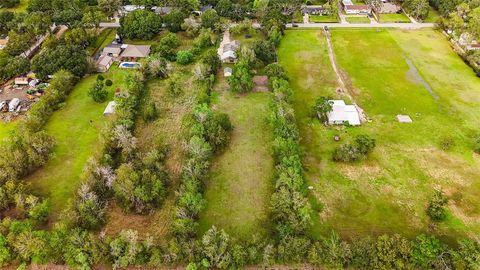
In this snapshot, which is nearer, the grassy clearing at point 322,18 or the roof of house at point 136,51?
the roof of house at point 136,51

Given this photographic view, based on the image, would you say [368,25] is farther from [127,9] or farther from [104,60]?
[104,60]

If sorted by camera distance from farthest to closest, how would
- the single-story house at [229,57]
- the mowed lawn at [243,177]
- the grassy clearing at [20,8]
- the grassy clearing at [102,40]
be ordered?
the grassy clearing at [20,8], the grassy clearing at [102,40], the single-story house at [229,57], the mowed lawn at [243,177]

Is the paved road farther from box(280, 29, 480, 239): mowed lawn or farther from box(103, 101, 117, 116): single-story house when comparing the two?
box(103, 101, 117, 116): single-story house

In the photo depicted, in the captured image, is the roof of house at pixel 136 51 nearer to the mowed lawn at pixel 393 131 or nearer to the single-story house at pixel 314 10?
the mowed lawn at pixel 393 131

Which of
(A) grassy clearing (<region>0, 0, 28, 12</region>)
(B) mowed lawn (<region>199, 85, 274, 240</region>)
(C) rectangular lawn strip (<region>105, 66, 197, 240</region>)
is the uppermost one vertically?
(B) mowed lawn (<region>199, 85, 274, 240</region>)

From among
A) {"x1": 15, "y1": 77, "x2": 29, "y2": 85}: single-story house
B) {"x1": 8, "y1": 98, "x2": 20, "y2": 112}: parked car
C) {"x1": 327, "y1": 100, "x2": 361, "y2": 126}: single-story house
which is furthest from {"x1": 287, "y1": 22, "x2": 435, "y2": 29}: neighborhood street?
{"x1": 8, "y1": 98, "x2": 20, "y2": 112}: parked car

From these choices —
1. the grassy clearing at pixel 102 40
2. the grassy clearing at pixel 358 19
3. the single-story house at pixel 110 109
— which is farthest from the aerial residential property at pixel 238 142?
the grassy clearing at pixel 358 19
